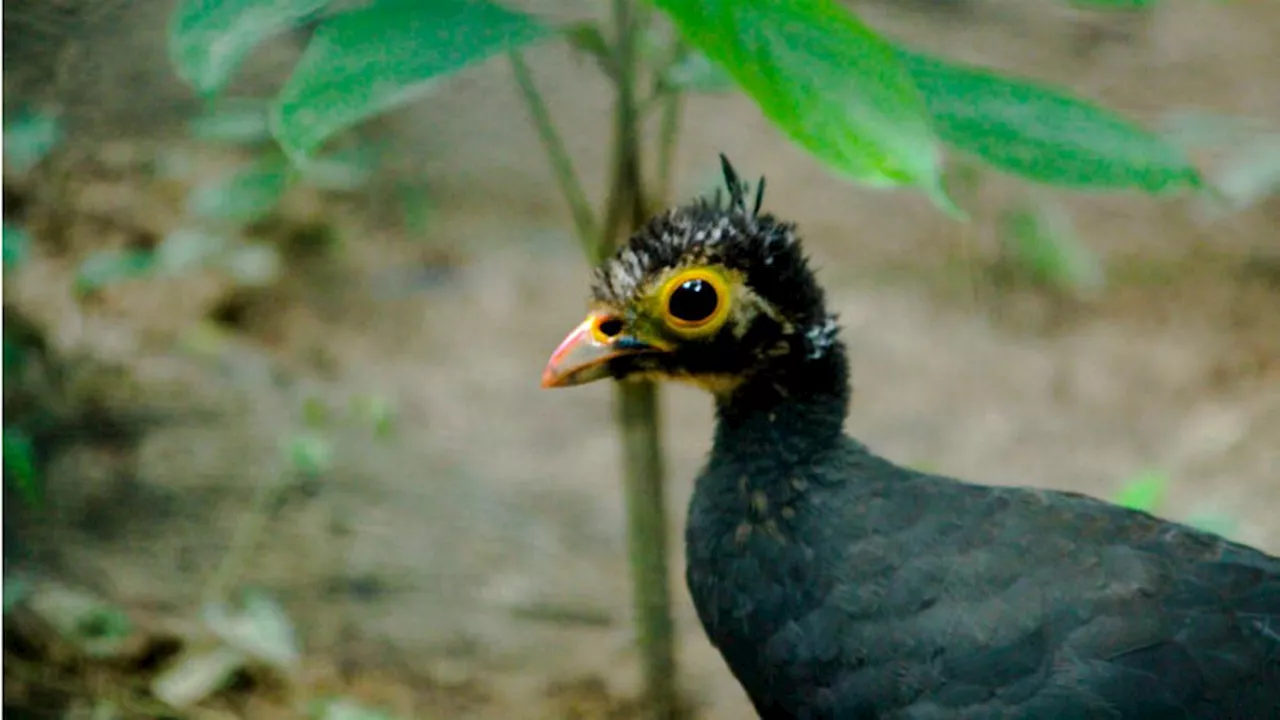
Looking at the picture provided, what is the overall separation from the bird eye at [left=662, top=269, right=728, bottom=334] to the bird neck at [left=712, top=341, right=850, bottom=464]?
148mm

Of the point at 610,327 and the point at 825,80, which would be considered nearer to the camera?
the point at 825,80

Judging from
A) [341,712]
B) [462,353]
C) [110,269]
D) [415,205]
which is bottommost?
[341,712]

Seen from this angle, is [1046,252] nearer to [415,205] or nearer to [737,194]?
[415,205]

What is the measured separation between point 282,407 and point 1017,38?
4.24 metres

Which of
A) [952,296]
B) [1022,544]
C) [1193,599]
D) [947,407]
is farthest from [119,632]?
[952,296]

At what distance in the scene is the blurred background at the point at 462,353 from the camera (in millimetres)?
3232

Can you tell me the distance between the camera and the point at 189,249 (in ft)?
12.9

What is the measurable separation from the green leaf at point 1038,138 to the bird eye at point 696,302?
0.42 meters

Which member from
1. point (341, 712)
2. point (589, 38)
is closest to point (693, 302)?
point (589, 38)

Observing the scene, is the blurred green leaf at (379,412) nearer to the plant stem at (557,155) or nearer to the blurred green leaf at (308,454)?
the blurred green leaf at (308,454)

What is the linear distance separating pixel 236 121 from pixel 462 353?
1.15 meters

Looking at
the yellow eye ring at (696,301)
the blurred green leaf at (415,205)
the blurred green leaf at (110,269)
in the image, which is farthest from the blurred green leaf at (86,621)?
the blurred green leaf at (415,205)

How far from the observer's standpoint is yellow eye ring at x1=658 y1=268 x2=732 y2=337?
2.09 meters

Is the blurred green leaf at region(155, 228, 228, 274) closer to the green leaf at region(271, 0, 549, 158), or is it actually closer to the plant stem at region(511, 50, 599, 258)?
the plant stem at region(511, 50, 599, 258)
